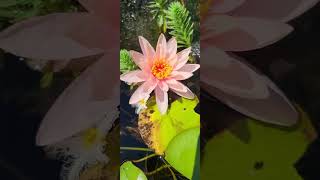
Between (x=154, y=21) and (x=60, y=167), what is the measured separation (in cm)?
78

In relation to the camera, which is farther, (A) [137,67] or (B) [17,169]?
(B) [17,169]

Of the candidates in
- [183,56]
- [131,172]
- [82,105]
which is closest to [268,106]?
[183,56]

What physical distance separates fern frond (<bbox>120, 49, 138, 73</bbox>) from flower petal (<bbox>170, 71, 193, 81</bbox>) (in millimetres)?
164

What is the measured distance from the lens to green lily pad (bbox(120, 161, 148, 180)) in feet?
7.52

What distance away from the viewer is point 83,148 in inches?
93.6

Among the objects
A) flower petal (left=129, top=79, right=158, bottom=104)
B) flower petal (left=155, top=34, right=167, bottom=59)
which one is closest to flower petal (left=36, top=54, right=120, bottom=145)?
flower petal (left=129, top=79, right=158, bottom=104)

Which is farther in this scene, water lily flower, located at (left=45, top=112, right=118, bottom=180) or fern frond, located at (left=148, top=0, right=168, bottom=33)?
water lily flower, located at (left=45, top=112, right=118, bottom=180)

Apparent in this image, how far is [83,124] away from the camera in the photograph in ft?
7.79

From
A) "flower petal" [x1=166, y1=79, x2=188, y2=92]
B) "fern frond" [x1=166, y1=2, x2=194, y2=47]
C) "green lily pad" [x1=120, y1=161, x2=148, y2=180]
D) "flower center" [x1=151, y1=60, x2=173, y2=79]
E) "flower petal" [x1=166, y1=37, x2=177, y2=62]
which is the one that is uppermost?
"fern frond" [x1=166, y1=2, x2=194, y2=47]

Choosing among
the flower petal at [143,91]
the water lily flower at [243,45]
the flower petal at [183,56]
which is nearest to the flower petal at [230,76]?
the water lily flower at [243,45]

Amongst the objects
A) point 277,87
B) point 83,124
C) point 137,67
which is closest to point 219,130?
point 277,87

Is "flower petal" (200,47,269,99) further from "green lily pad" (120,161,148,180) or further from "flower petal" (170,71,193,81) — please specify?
"green lily pad" (120,161,148,180)

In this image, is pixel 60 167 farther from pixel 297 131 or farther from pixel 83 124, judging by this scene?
pixel 297 131

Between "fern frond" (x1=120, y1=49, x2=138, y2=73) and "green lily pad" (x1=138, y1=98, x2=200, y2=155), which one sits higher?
"fern frond" (x1=120, y1=49, x2=138, y2=73)
